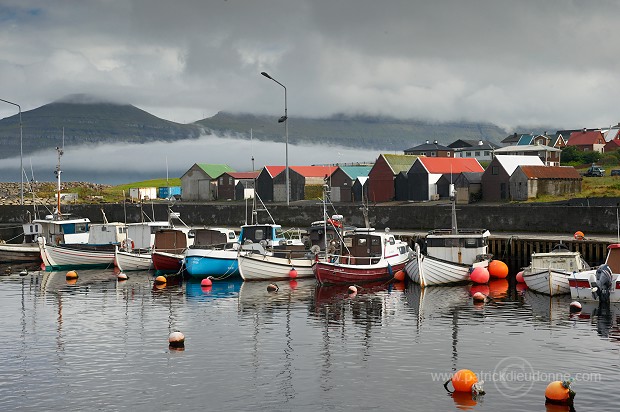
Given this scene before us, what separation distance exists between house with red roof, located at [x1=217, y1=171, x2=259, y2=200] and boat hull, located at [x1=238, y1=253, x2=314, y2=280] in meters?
58.0

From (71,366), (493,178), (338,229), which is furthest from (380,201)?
(71,366)

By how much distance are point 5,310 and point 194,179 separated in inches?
3049

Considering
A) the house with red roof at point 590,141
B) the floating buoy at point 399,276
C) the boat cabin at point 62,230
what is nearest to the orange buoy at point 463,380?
the floating buoy at point 399,276

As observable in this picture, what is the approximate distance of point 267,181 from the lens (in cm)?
10238

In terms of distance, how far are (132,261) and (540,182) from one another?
41349mm

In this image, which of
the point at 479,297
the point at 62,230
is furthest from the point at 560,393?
the point at 62,230

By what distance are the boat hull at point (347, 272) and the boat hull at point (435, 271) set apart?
175 centimetres

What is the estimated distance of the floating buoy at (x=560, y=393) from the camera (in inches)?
905

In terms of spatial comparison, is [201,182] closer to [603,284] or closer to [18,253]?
[18,253]

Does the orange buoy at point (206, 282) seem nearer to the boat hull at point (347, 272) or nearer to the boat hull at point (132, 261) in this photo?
the boat hull at point (347, 272)

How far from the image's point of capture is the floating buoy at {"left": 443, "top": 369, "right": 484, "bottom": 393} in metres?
Result: 24.2

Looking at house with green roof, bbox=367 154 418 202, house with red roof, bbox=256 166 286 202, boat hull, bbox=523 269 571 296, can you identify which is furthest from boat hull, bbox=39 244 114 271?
house with red roof, bbox=256 166 286 202

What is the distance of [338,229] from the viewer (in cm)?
4816

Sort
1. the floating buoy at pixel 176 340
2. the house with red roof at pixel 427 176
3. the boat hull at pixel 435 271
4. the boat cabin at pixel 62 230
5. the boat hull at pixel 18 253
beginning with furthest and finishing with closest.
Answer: the house with red roof at pixel 427 176
the boat hull at pixel 18 253
the boat cabin at pixel 62 230
the boat hull at pixel 435 271
the floating buoy at pixel 176 340
